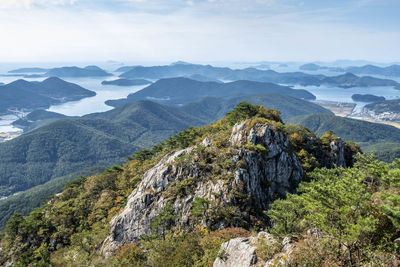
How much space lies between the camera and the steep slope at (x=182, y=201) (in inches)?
1144

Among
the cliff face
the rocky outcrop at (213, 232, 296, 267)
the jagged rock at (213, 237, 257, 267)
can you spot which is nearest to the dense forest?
the rocky outcrop at (213, 232, 296, 267)

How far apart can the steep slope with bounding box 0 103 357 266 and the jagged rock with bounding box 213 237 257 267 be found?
183 centimetres

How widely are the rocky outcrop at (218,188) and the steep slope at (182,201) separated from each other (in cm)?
12

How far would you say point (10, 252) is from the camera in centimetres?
4231

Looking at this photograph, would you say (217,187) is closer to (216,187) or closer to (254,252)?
(216,187)

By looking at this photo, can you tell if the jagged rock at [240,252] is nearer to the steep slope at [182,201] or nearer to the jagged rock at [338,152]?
the steep slope at [182,201]

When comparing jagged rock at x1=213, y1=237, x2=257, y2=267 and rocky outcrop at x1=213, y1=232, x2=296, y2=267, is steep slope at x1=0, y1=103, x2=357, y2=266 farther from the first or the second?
rocky outcrop at x1=213, y1=232, x2=296, y2=267

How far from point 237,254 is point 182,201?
14491 mm

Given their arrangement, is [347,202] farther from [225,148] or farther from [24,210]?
[24,210]

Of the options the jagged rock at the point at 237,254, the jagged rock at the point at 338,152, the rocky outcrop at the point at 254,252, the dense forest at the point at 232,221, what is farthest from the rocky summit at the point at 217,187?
the jagged rock at the point at 338,152

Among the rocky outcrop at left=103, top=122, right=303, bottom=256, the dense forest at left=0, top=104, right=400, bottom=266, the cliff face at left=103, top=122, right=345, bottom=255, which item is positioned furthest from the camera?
the rocky outcrop at left=103, top=122, right=303, bottom=256

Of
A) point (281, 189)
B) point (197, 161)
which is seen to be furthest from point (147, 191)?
point (281, 189)

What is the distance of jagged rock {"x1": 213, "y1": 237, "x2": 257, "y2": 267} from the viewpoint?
17562 mm

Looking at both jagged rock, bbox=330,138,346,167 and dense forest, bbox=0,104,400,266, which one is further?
jagged rock, bbox=330,138,346,167
